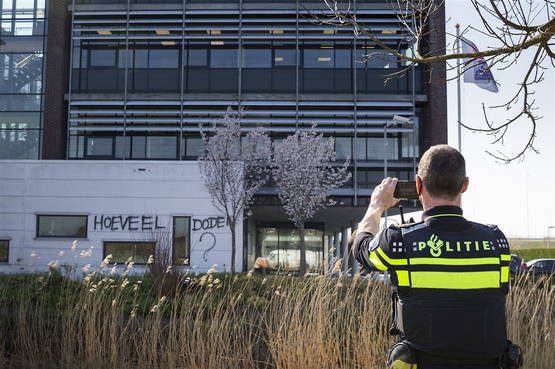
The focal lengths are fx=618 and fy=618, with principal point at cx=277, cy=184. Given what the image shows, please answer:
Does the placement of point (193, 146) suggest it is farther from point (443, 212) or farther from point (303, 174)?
point (443, 212)

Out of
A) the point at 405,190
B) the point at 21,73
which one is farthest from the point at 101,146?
the point at 405,190

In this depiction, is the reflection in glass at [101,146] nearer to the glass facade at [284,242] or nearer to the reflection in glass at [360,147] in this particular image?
the glass facade at [284,242]

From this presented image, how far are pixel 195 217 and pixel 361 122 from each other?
9269 millimetres

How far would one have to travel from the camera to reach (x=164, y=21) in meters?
28.8

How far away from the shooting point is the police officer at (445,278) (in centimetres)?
238

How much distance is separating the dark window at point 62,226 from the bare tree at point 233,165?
196 inches

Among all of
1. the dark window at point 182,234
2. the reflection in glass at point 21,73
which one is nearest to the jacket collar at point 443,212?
the dark window at point 182,234

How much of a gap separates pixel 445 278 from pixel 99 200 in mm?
22419

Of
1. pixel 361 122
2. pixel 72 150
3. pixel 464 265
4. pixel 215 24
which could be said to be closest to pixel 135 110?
pixel 72 150

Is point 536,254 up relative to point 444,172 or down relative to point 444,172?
down

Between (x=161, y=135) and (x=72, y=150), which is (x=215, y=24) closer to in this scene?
(x=161, y=135)

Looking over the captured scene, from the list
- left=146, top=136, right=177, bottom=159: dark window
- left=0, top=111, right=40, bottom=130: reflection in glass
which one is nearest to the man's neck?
left=146, top=136, right=177, bottom=159: dark window

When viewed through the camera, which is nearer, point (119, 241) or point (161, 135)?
point (119, 241)

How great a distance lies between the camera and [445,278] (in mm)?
2396
